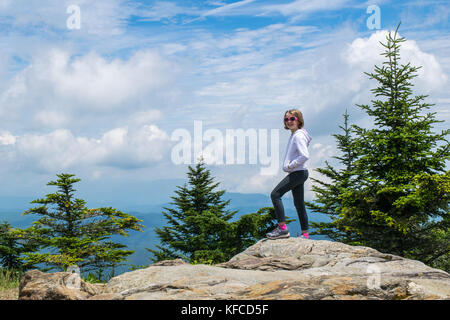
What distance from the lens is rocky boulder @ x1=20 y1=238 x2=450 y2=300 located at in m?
4.41

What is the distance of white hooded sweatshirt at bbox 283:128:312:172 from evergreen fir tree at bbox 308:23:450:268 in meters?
7.59

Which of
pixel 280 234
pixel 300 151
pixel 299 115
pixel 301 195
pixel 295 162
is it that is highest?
pixel 299 115

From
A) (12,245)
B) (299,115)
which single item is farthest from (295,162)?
(12,245)

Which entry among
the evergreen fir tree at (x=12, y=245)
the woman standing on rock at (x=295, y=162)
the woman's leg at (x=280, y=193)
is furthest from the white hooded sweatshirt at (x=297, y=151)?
the evergreen fir tree at (x=12, y=245)

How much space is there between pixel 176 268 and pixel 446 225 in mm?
13686

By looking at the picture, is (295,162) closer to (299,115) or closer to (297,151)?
(297,151)

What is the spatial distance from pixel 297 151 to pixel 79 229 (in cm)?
1731

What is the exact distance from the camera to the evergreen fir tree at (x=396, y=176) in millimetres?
14680

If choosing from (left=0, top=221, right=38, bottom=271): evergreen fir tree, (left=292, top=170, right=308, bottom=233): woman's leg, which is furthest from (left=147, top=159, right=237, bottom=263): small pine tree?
(left=292, top=170, right=308, bottom=233): woman's leg

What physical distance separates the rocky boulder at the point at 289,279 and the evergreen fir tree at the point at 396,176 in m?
7.23

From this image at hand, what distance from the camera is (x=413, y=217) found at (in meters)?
14.6

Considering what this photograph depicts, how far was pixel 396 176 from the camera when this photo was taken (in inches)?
600
